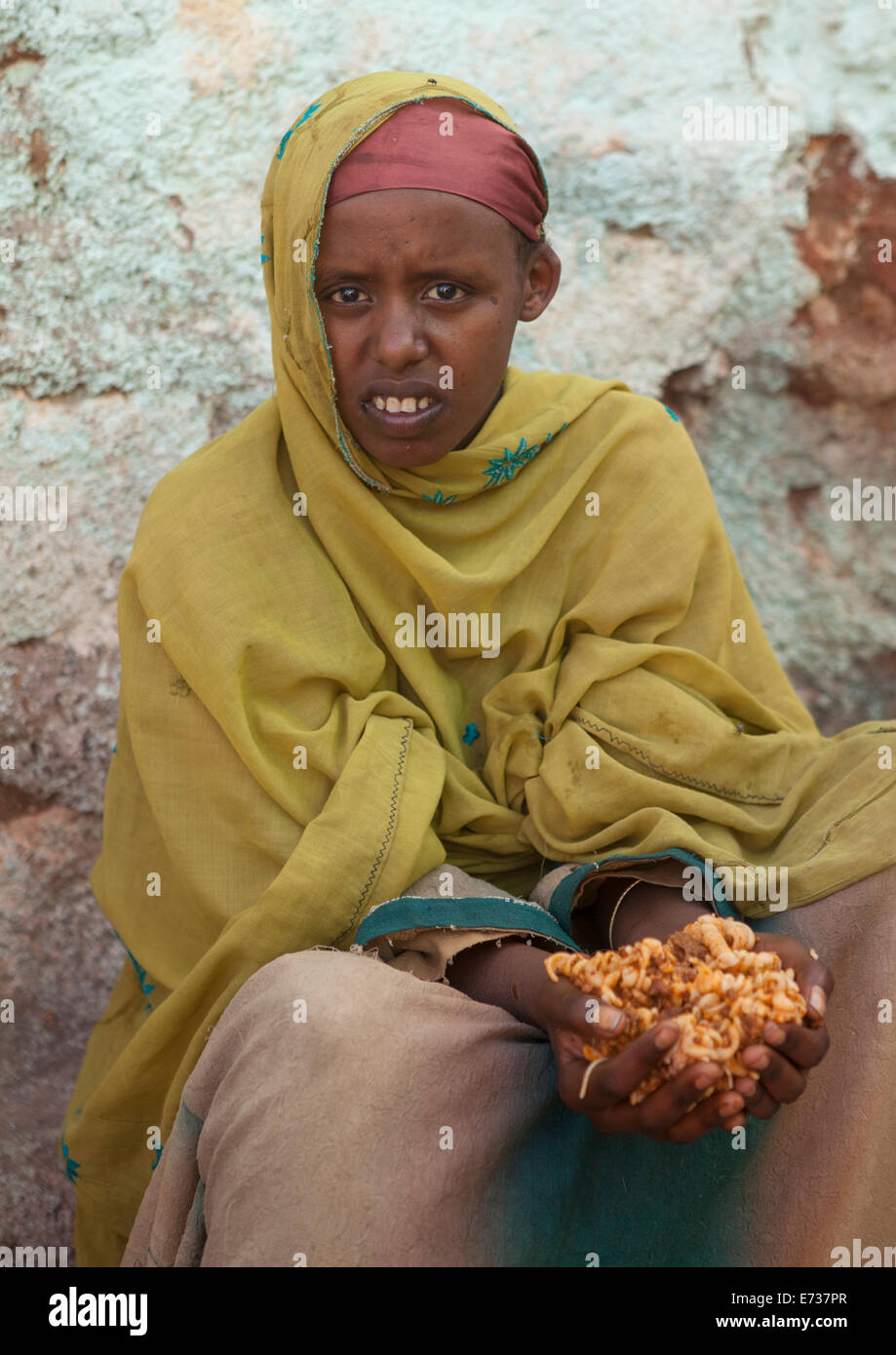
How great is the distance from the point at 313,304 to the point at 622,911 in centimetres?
94

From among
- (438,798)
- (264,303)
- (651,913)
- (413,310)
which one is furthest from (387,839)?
(264,303)

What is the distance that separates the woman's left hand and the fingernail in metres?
0.11

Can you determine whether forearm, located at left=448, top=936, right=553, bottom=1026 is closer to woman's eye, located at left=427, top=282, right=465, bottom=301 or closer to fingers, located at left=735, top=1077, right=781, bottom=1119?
fingers, located at left=735, top=1077, right=781, bottom=1119

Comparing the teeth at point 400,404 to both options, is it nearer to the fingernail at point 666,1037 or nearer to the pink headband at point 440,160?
the pink headband at point 440,160

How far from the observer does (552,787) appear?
202cm

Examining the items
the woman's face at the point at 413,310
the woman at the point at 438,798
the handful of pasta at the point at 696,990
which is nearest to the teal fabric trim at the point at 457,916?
the woman at the point at 438,798

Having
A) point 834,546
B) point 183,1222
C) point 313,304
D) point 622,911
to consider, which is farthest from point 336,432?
point 834,546

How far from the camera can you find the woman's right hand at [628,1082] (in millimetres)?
1485

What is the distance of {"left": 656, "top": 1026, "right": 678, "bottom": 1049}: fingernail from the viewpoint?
1475 millimetres

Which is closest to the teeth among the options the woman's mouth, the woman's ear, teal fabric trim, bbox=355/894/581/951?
the woman's mouth

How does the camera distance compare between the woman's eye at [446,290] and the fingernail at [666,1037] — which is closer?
the fingernail at [666,1037]

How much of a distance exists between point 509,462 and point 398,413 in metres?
0.23
